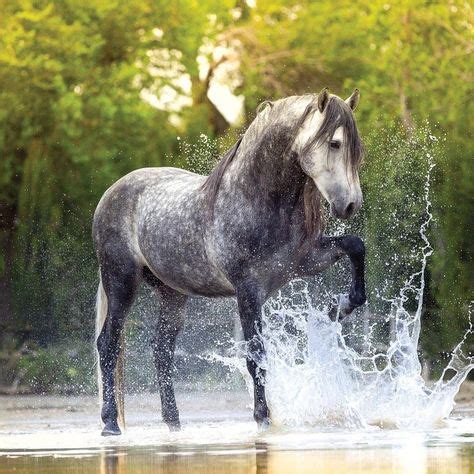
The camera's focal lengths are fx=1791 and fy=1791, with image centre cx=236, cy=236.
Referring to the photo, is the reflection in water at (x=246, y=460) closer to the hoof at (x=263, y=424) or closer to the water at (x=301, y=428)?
the water at (x=301, y=428)

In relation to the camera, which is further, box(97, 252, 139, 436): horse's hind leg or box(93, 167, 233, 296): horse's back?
box(97, 252, 139, 436): horse's hind leg

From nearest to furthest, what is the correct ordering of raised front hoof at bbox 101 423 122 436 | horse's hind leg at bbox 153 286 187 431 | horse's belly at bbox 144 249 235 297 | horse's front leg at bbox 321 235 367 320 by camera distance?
horse's front leg at bbox 321 235 367 320, horse's belly at bbox 144 249 235 297, raised front hoof at bbox 101 423 122 436, horse's hind leg at bbox 153 286 187 431

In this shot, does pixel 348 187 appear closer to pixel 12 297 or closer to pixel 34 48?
pixel 12 297

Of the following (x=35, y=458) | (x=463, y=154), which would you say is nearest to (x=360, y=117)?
(x=463, y=154)

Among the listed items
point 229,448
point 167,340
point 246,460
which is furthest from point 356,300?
point 246,460

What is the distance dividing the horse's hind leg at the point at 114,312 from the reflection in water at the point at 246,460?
8.53ft

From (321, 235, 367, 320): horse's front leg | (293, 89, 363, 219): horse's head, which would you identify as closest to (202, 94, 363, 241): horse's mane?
(293, 89, 363, 219): horse's head

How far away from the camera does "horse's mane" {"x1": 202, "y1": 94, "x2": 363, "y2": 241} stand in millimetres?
10203

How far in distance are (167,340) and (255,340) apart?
1.94m

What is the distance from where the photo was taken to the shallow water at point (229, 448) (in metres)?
8.16

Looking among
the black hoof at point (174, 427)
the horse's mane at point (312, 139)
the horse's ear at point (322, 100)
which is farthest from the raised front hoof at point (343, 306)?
the black hoof at point (174, 427)

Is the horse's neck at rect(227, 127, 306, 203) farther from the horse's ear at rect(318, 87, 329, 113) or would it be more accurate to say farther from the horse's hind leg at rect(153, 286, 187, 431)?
the horse's hind leg at rect(153, 286, 187, 431)

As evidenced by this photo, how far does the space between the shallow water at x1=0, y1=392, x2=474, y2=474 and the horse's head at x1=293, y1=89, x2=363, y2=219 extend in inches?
53.0

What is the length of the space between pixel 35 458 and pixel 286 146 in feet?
8.32
